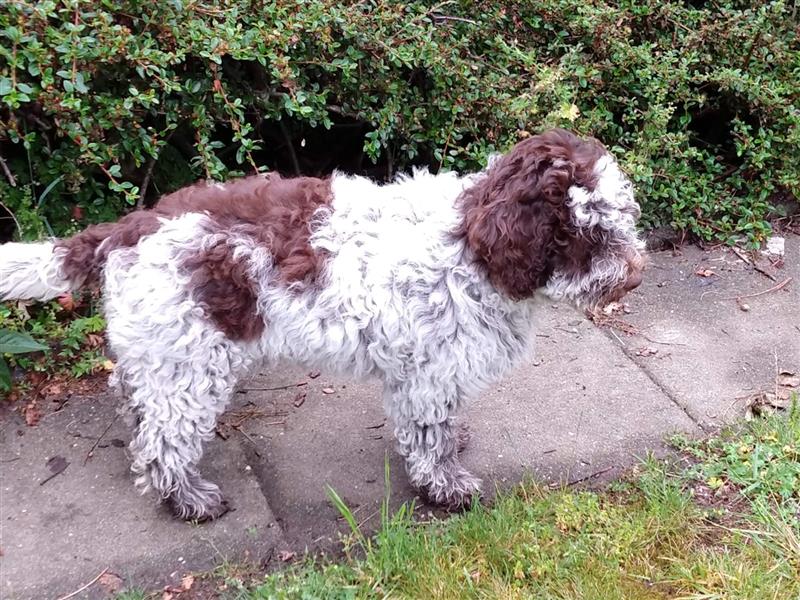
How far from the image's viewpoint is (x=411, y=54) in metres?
4.17

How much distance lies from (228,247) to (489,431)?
1689 mm

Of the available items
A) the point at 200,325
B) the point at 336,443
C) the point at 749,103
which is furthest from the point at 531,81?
the point at 200,325

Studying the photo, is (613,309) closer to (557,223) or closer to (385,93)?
(385,93)

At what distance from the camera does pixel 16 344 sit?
132 inches

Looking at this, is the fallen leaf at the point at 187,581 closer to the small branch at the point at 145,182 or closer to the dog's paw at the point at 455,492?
the dog's paw at the point at 455,492

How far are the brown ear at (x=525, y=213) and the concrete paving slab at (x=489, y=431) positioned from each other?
1157 millimetres

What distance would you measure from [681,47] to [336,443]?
3.69 metres

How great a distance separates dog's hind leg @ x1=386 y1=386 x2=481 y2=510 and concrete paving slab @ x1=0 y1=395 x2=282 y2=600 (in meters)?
0.66

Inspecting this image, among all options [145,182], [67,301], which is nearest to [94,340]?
[67,301]

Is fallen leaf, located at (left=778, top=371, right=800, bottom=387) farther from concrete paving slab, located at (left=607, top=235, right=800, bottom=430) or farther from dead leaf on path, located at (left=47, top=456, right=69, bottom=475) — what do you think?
dead leaf on path, located at (left=47, top=456, right=69, bottom=475)

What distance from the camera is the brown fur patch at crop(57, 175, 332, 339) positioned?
2.69 meters

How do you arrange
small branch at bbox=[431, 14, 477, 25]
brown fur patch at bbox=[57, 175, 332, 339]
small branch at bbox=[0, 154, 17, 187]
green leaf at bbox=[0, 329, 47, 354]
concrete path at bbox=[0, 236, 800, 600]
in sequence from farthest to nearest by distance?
small branch at bbox=[431, 14, 477, 25] → small branch at bbox=[0, 154, 17, 187] → green leaf at bbox=[0, 329, 47, 354] → concrete path at bbox=[0, 236, 800, 600] → brown fur patch at bbox=[57, 175, 332, 339]

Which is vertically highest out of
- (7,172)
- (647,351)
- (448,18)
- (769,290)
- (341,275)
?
(448,18)

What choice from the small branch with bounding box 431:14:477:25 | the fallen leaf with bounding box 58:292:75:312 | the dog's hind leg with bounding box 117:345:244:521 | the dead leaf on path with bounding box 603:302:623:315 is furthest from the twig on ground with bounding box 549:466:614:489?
the small branch with bounding box 431:14:477:25
